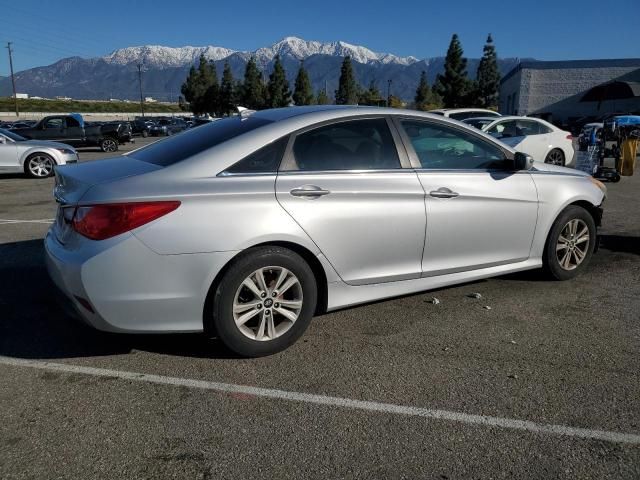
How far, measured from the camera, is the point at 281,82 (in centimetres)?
7044

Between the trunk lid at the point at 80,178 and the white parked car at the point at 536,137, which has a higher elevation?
the white parked car at the point at 536,137

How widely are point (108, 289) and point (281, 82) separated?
70438 mm

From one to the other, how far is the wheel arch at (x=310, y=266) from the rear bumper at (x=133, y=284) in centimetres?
4

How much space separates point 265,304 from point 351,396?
806 mm

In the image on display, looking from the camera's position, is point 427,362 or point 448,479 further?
point 427,362

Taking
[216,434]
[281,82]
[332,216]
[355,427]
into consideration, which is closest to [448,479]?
[355,427]

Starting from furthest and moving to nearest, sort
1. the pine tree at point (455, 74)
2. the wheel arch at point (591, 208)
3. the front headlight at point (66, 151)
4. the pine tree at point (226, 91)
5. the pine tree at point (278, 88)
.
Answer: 1. the pine tree at point (226, 91)
2. the pine tree at point (278, 88)
3. the pine tree at point (455, 74)
4. the front headlight at point (66, 151)
5. the wheel arch at point (591, 208)

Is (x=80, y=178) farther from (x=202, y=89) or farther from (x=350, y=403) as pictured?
(x=202, y=89)

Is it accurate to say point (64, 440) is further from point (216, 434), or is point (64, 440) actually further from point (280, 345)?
point (280, 345)

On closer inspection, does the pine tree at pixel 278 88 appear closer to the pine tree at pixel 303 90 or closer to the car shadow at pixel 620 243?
the pine tree at pixel 303 90

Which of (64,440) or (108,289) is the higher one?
(108,289)

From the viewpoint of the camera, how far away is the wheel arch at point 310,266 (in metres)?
3.33

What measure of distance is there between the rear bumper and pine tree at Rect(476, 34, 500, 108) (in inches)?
2559

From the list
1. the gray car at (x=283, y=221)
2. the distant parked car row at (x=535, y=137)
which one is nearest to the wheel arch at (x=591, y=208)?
the gray car at (x=283, y=221)
